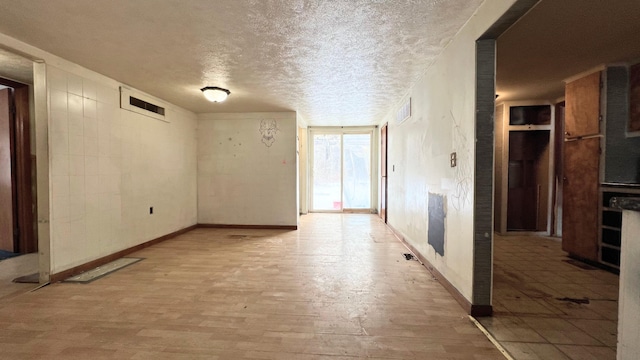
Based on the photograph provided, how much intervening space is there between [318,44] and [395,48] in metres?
0.82

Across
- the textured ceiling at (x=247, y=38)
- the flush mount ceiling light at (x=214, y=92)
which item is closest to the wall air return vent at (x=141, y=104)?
the textured ceiling at (x=247, y=38)

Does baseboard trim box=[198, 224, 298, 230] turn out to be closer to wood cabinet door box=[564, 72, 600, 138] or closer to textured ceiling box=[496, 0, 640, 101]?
textured ceiling box=[496, 0, 640, 101]

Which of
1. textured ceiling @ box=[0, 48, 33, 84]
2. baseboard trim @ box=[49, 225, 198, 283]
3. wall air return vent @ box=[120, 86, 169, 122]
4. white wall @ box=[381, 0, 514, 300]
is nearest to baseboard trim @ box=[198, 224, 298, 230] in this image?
baseboard trim @ box=[49, 225, 198, 283]

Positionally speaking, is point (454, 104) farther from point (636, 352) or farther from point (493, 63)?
point (636, 352)

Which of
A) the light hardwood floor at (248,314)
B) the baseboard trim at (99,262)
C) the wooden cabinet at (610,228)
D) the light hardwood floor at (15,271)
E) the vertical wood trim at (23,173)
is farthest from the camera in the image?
the vertical wood trim at (23,173)

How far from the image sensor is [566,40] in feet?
8.98

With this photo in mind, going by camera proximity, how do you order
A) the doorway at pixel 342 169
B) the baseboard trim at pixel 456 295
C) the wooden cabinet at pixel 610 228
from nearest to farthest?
1. the baseboard trim at pixel 456 295
2. the wooden cabinet at pixel 610 228
3. the doorway at pixel 342 169

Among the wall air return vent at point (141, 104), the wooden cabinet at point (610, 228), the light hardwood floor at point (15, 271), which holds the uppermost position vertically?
the wall air return vent at point (141, 104)

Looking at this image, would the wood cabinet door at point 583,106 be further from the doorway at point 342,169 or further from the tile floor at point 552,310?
the doorway at point 342,169

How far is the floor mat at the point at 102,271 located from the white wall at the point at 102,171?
0.17m

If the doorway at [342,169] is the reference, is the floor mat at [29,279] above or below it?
below

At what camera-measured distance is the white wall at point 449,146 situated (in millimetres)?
2287

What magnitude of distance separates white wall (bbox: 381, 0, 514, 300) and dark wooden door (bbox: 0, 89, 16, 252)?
20.0 feet

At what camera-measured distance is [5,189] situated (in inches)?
160
